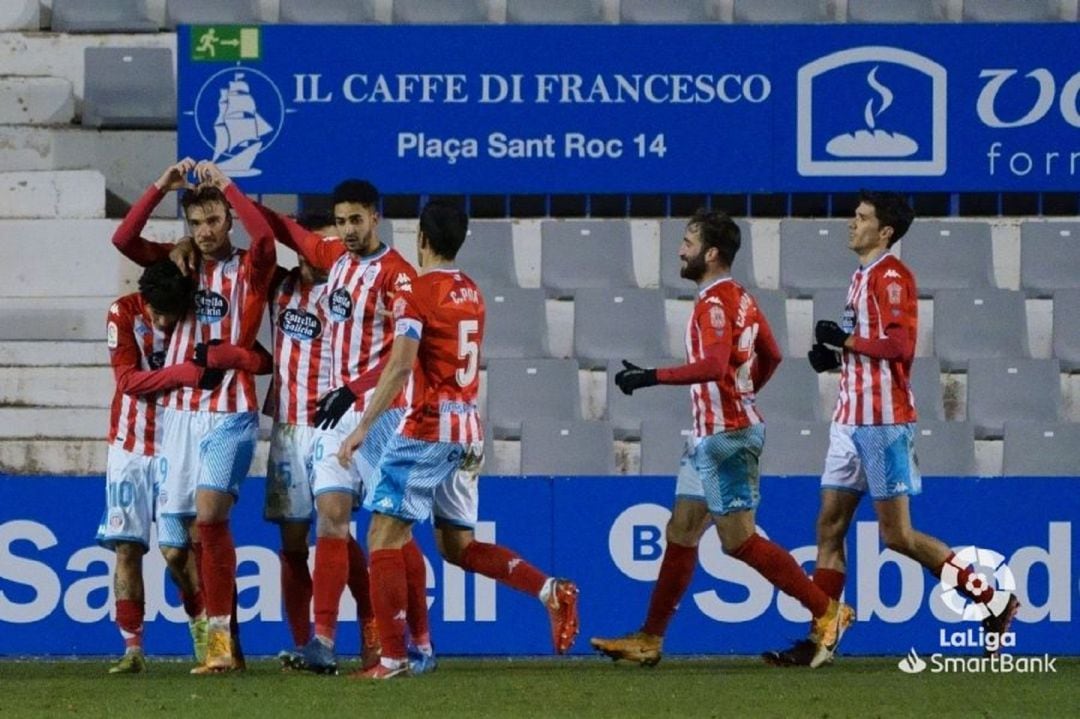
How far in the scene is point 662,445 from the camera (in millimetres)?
10844

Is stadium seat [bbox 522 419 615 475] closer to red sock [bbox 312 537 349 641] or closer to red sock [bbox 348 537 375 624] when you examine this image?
red sock [bbox 348 537 375 624]

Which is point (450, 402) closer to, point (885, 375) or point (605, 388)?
point (885, 375)

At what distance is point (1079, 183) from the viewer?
12.0 m

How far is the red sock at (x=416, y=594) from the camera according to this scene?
25.7ft

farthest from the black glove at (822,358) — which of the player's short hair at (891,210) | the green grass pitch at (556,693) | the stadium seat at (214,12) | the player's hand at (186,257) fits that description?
the stadium seat at (214,12)

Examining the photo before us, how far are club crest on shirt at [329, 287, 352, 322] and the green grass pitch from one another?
1279 mm

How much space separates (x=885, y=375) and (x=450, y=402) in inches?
71.8

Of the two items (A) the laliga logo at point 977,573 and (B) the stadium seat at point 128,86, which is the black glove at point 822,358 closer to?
(A) the laliga logo at point 977,573

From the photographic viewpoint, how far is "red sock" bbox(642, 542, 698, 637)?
27.0 ft

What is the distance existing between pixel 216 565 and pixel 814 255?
5287 mm

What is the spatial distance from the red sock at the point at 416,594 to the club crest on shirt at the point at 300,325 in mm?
826

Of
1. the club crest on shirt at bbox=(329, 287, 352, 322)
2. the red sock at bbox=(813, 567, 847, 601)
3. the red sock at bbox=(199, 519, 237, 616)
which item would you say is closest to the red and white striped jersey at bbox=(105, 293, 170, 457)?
the red sock at bbox=(199, 519, 237, 616)

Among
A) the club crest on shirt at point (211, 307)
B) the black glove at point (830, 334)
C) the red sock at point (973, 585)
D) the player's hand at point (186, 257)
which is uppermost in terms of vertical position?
the player's hand at point (186, 257)

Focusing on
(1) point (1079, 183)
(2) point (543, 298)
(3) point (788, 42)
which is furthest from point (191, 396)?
(1) point (1079, 183)
